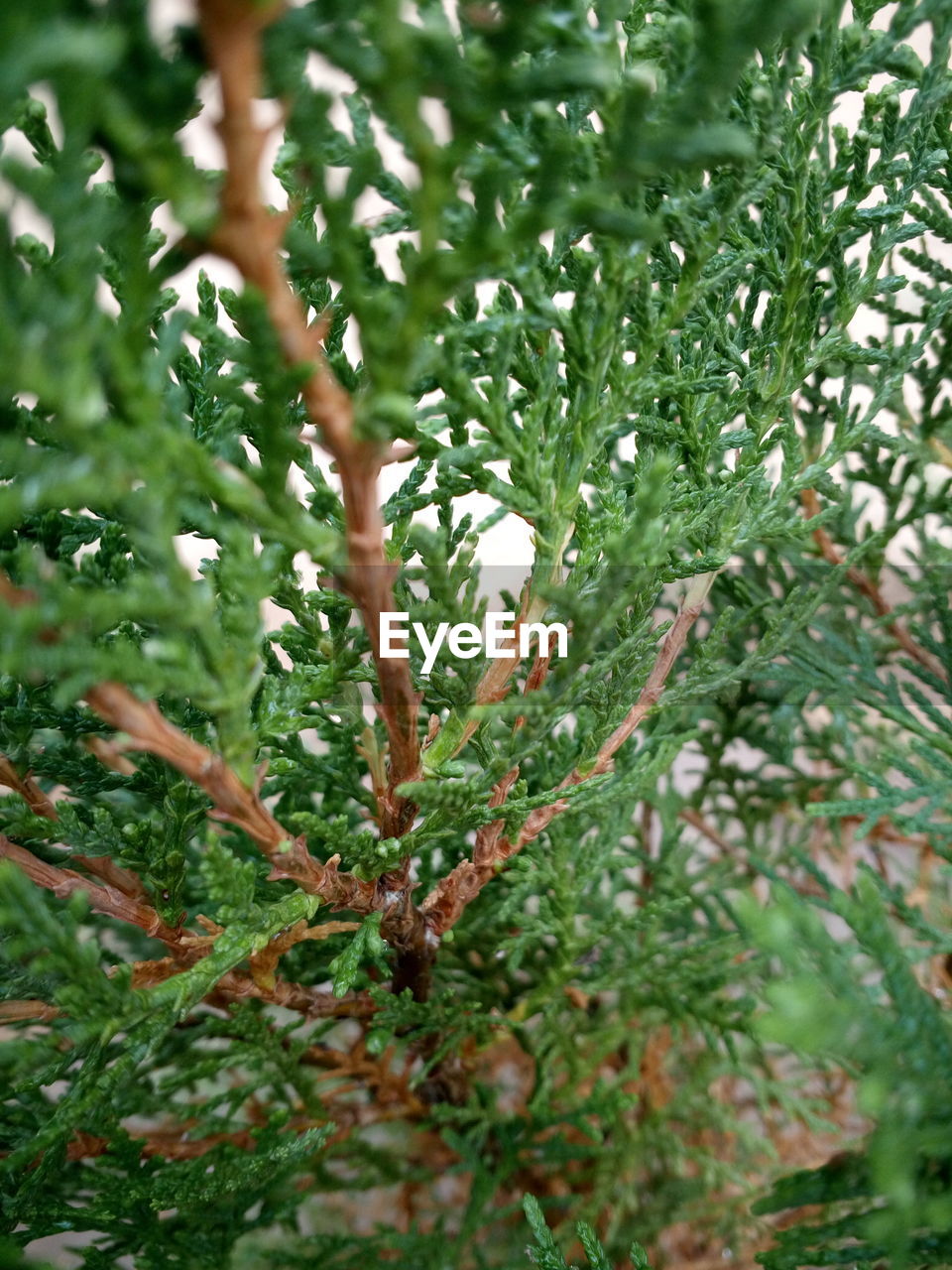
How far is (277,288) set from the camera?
1.15ft

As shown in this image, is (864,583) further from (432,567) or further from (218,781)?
(218,781)

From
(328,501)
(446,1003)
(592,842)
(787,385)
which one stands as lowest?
(446,1003)

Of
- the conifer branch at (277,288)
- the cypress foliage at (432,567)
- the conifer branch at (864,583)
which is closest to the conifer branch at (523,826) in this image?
the cypress foliage at (432,567)

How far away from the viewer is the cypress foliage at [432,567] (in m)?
0.34

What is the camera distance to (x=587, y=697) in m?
0.60

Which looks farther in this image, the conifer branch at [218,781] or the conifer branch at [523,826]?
the conifer branch at [523,826]

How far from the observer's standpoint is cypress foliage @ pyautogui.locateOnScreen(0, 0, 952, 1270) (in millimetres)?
336

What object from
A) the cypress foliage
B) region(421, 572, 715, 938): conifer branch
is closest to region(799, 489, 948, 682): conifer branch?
the cypress foliage

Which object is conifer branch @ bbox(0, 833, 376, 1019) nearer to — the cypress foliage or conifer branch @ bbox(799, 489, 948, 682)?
the cypress foliage

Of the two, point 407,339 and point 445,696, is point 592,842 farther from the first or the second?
point 407,339

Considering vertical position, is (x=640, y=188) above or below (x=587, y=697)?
above

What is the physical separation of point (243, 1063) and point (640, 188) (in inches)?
25.8

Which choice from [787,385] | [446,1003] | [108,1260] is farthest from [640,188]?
[108,1260]

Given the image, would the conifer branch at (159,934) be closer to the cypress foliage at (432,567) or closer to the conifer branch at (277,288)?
the cypress foliage at (432,567)
